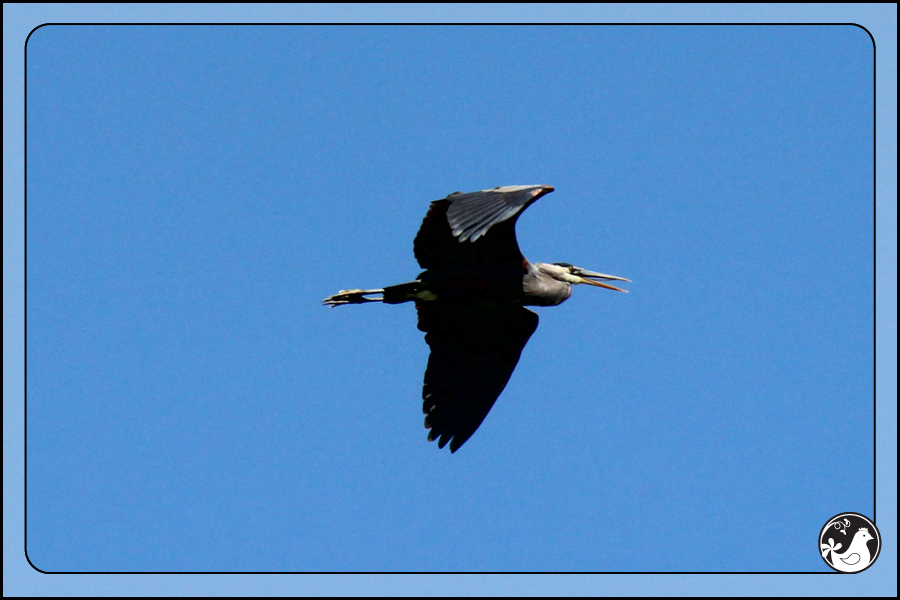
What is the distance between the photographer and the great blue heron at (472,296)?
9.34m

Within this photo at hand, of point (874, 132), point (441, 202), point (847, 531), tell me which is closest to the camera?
point (441, 202)

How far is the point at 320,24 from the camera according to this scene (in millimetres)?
10711

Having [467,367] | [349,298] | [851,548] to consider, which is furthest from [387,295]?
[851,548]

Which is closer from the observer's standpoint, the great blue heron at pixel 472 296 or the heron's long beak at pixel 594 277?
the great blue heron at pixel 472 296

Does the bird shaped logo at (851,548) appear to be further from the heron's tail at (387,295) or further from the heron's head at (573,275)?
the heron's tail at (387,295)

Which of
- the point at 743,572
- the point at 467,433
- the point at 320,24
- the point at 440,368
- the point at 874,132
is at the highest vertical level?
the point at 320,24

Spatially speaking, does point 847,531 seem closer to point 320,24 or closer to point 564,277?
point 564,277

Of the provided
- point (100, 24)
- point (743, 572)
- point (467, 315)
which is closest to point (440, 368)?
point (467, 315)

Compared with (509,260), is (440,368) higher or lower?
lower

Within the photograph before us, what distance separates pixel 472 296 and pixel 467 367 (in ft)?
4.15

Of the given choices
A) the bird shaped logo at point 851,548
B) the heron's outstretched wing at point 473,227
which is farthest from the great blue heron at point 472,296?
the bird shaped logo at point 851,548

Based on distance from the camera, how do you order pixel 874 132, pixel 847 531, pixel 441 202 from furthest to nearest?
1. pixel 874 132
2. pixel 847 531
3. pixel 441 202

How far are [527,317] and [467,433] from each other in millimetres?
1437

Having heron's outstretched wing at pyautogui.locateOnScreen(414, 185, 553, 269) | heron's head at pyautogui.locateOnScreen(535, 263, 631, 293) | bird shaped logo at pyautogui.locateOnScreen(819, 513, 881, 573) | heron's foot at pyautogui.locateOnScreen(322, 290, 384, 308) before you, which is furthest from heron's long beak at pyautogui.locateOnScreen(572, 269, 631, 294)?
bird shaped logo at pyautogui.locateOnScreen(819, 513, 881, 573)
